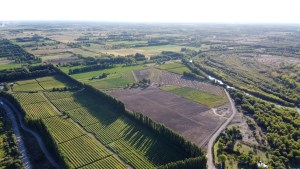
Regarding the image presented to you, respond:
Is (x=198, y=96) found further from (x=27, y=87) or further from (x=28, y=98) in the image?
(x=27, y=87)

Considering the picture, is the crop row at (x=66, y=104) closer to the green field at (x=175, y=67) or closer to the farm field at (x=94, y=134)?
the farm field at (x=94, y=134)

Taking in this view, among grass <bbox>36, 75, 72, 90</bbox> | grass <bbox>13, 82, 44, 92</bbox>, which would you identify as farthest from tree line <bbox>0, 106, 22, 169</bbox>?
grass <bbox>36, 75, 72, 90</bbox>

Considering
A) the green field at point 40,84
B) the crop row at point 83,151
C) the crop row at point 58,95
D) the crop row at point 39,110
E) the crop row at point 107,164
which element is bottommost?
the crop row at point 107,164

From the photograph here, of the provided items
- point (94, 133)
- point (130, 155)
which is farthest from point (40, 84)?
point (130, 155)

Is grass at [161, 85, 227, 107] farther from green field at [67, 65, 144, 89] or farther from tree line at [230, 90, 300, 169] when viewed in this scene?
green field at [67, 65, 144, 89]

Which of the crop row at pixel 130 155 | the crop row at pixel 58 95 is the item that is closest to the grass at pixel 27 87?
the crop row at pixel 58 95

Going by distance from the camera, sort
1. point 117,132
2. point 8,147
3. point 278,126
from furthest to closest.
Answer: point 278,126 < point 117,132 < point 8,147
